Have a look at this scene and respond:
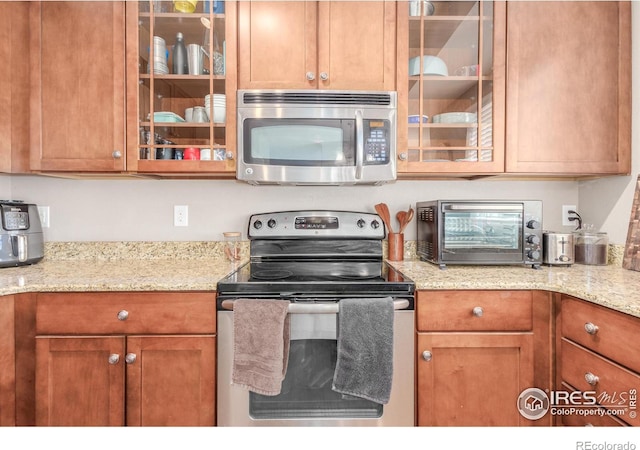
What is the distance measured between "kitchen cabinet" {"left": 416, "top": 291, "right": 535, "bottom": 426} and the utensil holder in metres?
0.57

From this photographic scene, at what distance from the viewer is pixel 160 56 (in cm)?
175

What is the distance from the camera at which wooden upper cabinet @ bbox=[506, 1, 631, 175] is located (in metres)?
1.73

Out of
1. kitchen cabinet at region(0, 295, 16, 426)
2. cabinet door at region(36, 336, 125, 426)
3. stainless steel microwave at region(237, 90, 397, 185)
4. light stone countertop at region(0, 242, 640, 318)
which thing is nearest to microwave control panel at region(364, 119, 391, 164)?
stainless steel microwave at region(237, 90, 397, 185)

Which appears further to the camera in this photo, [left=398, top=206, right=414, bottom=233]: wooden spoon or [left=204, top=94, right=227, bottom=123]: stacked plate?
[left=398, top=206, right=414, bottom=233]: wooden spoon

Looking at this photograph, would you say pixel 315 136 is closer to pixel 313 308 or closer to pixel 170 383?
pixel 313 308

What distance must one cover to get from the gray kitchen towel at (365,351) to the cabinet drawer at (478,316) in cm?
18

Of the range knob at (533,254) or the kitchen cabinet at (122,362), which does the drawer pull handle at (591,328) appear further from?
the kitchen cabinet at (122,362)

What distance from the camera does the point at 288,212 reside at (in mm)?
1979

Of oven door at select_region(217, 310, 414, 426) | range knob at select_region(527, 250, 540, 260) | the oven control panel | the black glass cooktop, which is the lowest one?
oven door at select_region(217, 310, 414, 426)

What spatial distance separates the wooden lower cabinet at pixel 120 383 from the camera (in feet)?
4.56

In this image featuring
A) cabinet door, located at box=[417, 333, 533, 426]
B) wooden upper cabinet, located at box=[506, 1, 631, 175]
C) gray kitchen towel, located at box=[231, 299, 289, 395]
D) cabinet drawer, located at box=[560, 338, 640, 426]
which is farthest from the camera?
wooden upper cabinet, located at box=[506, 1, 631, 175]

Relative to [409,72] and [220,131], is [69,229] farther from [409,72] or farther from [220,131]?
[409,72]

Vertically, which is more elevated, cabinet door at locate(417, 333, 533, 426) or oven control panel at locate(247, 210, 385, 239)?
oven control panel at locate(247, 210, 385, 239)

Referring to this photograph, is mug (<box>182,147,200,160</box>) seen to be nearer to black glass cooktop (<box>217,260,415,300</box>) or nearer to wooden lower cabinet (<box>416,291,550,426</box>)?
black glass cooktop (<box>217,260,415,300</box>)
